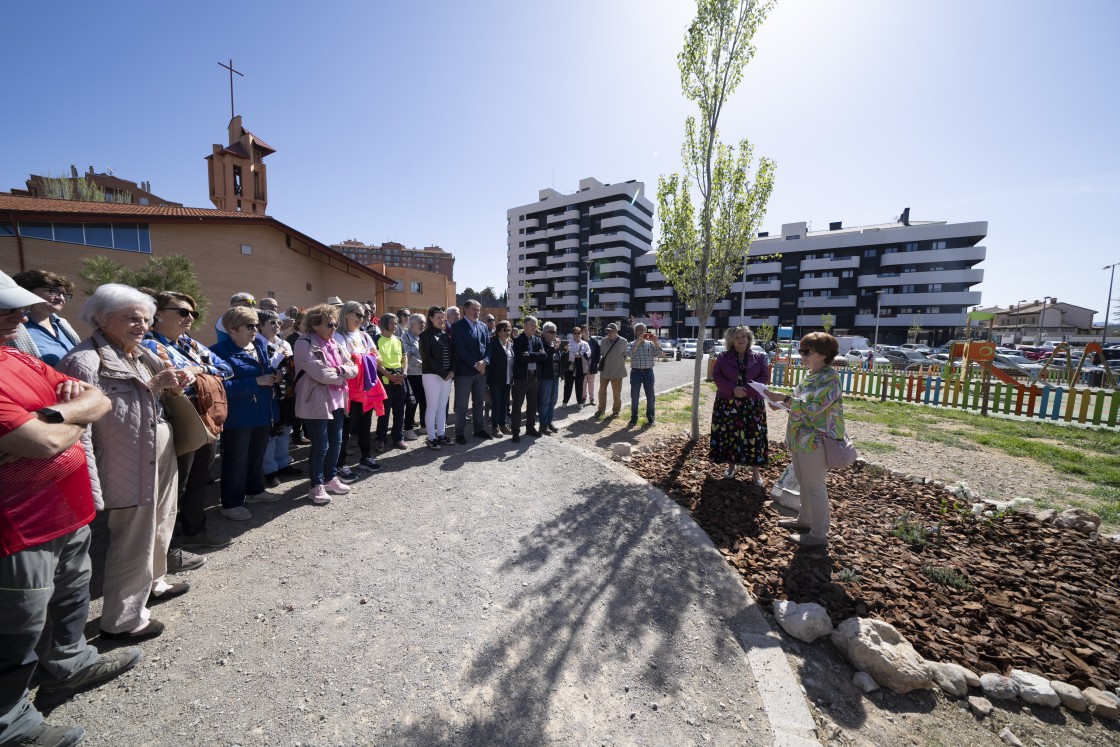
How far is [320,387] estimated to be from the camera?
455 cm

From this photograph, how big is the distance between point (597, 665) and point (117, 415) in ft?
10.4

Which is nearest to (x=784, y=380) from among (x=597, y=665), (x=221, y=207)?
(x=597, y=665)

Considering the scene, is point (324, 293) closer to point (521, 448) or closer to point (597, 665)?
point (521, 448)

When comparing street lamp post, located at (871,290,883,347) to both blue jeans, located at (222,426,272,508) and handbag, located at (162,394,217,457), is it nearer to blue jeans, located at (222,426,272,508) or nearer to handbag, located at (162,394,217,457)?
blue jeans, located at (222,426,272,508)

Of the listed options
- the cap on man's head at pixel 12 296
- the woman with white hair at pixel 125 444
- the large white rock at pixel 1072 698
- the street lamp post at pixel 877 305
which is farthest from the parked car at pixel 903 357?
the cap on man's head at pixel 12 296

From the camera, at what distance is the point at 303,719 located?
209 cm

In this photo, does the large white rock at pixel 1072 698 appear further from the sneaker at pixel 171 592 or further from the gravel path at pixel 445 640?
the sneaker at pixel 171 592

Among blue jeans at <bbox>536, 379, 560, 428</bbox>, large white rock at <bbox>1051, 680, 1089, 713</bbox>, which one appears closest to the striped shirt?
blue jeans at <bbox>536, 379, 560, 428</bbox>

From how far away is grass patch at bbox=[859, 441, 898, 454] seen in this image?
23.7 ft

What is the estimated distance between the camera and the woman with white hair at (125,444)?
251cm

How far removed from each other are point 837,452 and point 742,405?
179cm

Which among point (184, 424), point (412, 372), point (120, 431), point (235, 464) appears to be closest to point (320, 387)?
point (235, 464)

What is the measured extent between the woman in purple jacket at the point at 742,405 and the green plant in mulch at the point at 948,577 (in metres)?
1.94

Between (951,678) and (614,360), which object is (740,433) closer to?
(951,678)
